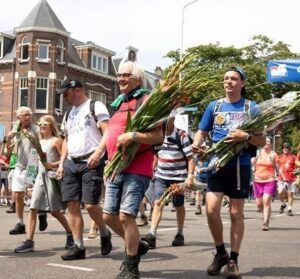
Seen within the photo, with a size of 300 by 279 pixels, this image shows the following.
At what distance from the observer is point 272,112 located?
217 inches

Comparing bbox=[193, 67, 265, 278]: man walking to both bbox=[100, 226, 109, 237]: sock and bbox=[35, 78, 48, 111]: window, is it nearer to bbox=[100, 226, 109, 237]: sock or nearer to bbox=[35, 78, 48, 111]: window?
bbox=[100, 226, 109, 237]: sock

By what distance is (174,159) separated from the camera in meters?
8.34

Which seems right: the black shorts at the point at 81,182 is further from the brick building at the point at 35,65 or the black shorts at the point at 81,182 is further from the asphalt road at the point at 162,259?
the brick building at the point at 35,65

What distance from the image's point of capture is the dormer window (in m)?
48.2

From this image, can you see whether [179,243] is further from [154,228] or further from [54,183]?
[54,183]

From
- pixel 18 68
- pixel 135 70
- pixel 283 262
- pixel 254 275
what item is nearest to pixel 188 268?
pixel 254 275

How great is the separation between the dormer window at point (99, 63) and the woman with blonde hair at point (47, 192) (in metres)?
40.6

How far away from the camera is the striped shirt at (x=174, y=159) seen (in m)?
8.27

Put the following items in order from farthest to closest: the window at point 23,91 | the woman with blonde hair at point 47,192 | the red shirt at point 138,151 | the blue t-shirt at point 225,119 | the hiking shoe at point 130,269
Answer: the window at point 23,91, the woman with blonde hair at point 47,192, the blue t-shirt at point 225,119, the red shirt at point 138,151, the hiking shoe at point 130,269

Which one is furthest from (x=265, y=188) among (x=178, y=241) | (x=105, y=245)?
(x=105, y=245)

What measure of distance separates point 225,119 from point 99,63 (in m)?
43.9

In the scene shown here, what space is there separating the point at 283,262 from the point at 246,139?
188 centimetres

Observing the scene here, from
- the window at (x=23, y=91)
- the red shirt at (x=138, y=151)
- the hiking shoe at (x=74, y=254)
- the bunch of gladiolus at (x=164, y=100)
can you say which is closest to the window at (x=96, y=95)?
the window at (x=23, y=91)

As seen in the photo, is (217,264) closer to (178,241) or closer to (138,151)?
(138,151)
